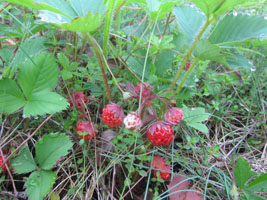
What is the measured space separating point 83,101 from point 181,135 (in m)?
0.63

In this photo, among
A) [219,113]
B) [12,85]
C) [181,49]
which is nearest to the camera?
[12,85]

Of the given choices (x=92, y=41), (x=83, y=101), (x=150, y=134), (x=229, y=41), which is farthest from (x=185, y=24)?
(x=83, y=101)

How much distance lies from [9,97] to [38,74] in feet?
0.57

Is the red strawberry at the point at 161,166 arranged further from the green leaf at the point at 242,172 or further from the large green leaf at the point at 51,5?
the large green leaf at the point at 51,5

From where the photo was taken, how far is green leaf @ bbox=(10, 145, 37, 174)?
3.45 ft

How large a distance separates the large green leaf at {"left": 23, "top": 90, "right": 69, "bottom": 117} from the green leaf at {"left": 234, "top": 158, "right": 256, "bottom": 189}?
33.7 inches

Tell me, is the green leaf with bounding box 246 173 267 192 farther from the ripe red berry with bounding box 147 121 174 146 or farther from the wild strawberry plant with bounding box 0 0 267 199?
the ripe red berry with bounding box 147 121 174 146

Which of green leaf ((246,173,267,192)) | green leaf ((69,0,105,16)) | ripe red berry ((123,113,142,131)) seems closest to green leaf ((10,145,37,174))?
ripe red berry ((123,113,142,131))

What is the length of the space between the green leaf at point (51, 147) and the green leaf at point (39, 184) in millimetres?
47

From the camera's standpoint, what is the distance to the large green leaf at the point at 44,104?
1.00 metres

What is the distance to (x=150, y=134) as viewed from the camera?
97cm

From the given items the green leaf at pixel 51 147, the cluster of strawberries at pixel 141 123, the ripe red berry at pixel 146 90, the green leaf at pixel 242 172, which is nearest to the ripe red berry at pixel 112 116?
the cluster of strawberries at pixel 141 123

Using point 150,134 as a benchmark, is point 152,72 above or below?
above

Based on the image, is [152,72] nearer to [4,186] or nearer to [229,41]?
[229,41]
